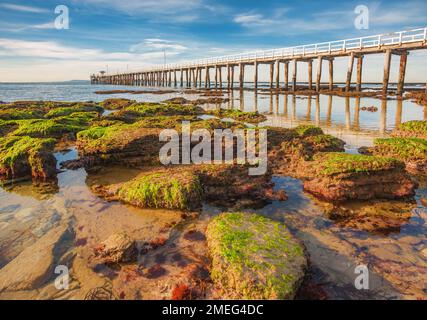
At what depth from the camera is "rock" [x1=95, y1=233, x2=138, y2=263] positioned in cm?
462

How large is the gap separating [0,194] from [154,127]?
5004mm

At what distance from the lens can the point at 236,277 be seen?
3863mm

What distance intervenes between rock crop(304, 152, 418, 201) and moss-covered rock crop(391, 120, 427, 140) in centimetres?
531

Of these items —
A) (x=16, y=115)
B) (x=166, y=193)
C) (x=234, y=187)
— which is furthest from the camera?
(x=16, y=115)

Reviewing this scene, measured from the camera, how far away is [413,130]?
1138 centimetres

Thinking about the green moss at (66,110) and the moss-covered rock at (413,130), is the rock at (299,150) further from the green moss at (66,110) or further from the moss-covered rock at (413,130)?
the green moss at (66,110)

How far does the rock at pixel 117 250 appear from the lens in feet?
15.2

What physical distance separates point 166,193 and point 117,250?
1993 mm

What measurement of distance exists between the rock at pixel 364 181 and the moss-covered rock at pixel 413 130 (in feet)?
17.4

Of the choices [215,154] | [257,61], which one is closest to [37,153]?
[215,154]

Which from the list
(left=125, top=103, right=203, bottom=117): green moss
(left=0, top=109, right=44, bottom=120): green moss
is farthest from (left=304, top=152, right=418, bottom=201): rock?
(left=0, top=109, right=44, bottom=120): green moss

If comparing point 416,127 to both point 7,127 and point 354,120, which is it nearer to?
point 354,120

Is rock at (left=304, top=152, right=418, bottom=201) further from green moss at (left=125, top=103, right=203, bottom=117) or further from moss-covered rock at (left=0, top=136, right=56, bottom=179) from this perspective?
green moss at (left=125, top=103, right=203, bottom=117)

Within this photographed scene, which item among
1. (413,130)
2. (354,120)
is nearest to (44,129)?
(413,130)
